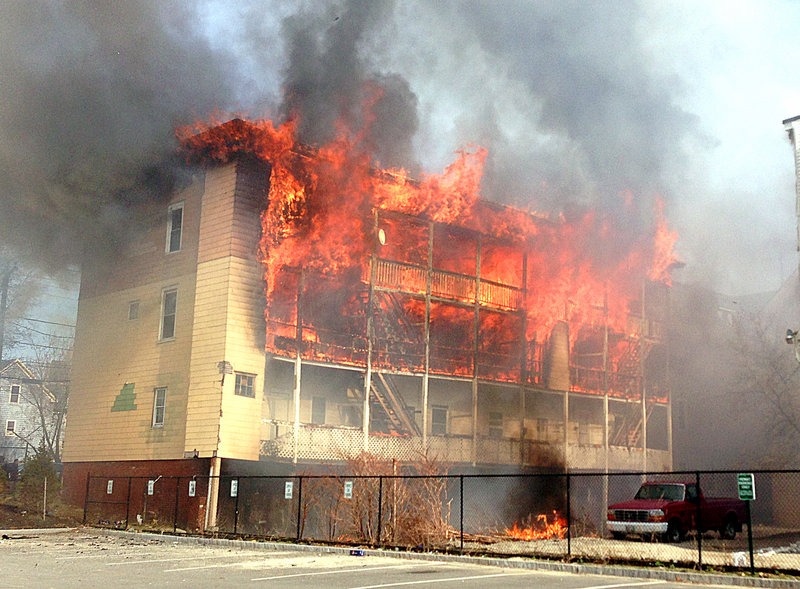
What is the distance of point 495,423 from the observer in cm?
3141

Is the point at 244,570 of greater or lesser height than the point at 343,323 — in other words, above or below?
below

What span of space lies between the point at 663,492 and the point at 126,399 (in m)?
16.4

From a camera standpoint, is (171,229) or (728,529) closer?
(728,529)

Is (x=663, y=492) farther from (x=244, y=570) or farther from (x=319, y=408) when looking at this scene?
(x=319, y=408)

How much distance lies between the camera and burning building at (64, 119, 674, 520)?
24.4 metres

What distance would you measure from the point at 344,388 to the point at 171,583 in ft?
54.2

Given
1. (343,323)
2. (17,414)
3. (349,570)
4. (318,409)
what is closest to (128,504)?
(318,409)

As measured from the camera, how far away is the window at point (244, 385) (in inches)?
940

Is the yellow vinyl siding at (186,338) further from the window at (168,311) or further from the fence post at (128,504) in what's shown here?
the fence post at (128,504)

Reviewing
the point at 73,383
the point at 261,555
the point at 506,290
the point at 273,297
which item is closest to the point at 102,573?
the point at 261,555

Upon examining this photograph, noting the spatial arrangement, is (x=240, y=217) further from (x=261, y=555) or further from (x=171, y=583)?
(x=171, y=583)

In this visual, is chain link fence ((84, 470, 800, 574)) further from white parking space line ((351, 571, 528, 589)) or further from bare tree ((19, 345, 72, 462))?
bare tree ((19, 345, 72, 462))

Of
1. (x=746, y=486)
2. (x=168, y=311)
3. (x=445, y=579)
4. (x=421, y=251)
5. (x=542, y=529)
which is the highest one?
(x=421, y=251)

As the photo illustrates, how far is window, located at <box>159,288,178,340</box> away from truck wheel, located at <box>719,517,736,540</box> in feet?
54.0
